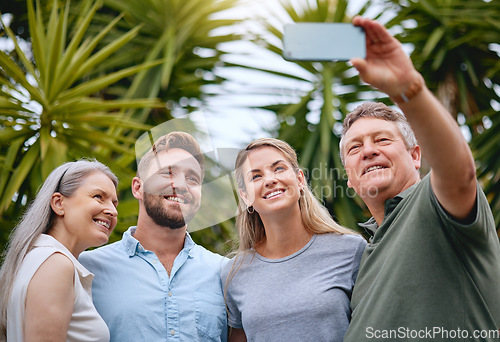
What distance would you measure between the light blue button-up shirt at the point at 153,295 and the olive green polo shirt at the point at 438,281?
34.6 inches

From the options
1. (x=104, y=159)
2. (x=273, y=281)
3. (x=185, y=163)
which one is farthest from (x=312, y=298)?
(x=104, y=159)

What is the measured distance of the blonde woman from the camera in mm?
2137

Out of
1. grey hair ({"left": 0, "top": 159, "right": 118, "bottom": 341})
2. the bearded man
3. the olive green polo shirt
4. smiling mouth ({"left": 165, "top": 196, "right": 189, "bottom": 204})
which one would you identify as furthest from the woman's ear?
the olive green polo shirt

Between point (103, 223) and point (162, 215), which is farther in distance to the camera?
point (162, 215)

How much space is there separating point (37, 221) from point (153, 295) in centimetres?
54

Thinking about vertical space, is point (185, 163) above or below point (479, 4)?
below

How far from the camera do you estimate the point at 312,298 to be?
2148 millimetres

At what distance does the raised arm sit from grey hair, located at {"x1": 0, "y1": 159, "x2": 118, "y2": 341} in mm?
1361

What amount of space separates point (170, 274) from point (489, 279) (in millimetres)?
1322

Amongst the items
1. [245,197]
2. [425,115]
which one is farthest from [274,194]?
[425,115]

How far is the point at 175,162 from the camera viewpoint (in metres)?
2.65

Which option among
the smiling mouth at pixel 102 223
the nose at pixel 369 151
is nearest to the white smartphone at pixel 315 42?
the nose at pixel 369 151

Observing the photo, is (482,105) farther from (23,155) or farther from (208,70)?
(23,155)

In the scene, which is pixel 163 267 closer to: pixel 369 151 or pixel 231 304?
pixel 231 304
